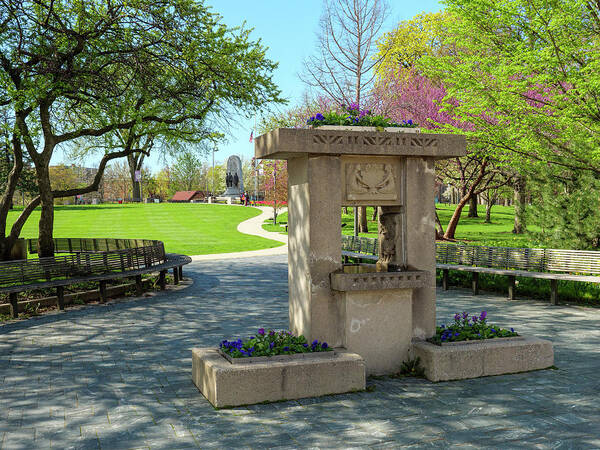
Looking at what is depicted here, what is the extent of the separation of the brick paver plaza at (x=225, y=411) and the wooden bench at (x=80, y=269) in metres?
1.28

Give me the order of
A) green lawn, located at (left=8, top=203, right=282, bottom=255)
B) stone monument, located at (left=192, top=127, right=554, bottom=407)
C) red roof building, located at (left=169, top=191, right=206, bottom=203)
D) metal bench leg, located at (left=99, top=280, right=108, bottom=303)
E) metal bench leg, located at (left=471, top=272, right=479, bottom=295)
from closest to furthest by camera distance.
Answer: stone monument, located at (left=192, top=127, right=554, bottom=407) → metal bench leg, located at (left=99, top=280, right=108, bottom=303) → metal bench leg, located at (left=471, top=272, right=479, bottom=295) → green lawn, located at (left=8, top=203, right=282, bottom=255) → red roof building, located at (left=169, top=191, right=206, bottom=203)

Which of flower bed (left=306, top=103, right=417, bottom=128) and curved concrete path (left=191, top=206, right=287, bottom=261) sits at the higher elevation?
flower bed (left=306, top=103, right=417, bottom=128)

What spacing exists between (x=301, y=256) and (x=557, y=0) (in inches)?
431

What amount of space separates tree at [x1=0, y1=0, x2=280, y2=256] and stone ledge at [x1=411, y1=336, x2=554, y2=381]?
8934 mm

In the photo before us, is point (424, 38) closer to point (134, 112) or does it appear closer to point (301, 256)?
point (134, 112)

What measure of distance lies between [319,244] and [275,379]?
163 centimetres

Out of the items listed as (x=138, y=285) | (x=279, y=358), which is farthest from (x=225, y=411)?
(x=138, y=285)

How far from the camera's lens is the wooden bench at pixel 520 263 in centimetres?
1105

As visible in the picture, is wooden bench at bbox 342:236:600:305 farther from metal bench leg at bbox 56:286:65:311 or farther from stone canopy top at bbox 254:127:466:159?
metal bench leg at bbox 56:286:65:311

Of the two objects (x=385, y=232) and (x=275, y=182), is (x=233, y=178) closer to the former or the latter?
(x=275, y=182)

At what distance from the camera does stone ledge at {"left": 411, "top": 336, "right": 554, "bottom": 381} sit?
20.4 ft

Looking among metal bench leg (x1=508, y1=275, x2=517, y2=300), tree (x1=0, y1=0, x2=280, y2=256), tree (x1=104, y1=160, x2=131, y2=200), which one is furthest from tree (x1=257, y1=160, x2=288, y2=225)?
tree (x1=104, y1=160, x2=131, y2=200)

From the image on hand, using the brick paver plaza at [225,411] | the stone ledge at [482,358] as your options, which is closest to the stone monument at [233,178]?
the brick paver plaza at [225,411]

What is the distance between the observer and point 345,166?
638cm
